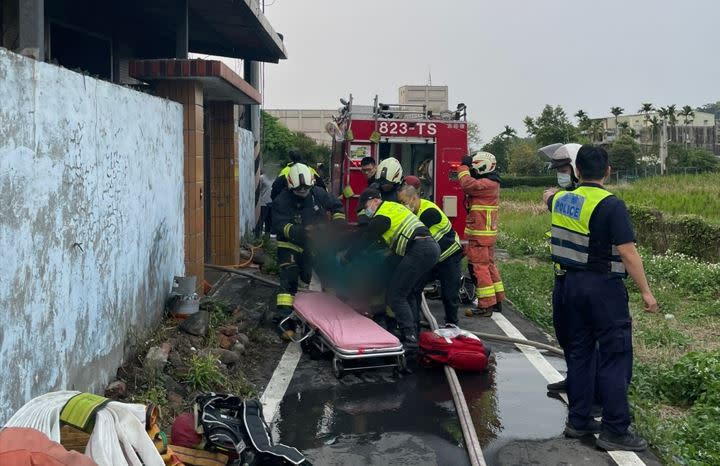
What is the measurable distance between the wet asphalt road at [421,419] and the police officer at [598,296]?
24cm

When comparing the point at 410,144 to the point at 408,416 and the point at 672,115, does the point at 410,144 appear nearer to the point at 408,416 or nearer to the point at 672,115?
the point at 408,416

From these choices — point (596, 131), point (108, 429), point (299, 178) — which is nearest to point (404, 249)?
point (299, 178)

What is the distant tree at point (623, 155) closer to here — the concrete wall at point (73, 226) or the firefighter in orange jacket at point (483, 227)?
the firefighter in orange jacket at point (483, 227)

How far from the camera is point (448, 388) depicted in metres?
6.70

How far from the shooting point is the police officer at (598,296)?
5.25 metres

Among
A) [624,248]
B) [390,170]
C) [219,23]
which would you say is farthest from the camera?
[219,23]

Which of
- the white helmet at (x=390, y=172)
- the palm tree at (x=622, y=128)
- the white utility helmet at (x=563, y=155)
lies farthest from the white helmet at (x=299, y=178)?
the palm tree at (x=622, y=128)

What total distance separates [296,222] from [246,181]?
22.4ft

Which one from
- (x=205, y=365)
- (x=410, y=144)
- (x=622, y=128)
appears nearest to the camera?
(x=205, y=365)

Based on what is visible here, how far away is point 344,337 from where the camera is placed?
6.79 m

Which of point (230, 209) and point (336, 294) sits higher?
point (230, 209)

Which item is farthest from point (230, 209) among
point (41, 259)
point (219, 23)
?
point (41, 259)

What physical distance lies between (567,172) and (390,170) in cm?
273

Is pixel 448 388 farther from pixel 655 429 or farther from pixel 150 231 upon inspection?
pixel 150 231
